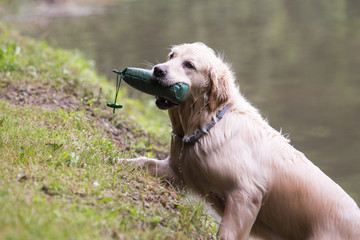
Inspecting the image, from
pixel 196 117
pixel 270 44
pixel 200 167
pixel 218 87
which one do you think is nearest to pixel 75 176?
pixel 200 167

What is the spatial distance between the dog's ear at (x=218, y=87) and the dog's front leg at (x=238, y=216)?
86 cm

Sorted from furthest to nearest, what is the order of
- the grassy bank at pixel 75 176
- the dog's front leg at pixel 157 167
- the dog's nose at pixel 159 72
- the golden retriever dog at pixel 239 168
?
the dog's front leg at pixel 157 167, the dog's nose at pixel 159 72, the golden retriever dog at pixel 239 168, the grassy bank at pixel 75 176

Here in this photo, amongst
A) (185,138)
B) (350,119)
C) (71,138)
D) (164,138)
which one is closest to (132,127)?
(164,138)

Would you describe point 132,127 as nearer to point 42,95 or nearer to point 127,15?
point 42,95

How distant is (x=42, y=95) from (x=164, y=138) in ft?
6.88

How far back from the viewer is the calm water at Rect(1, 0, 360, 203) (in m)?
10.4

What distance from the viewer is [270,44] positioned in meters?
17.2

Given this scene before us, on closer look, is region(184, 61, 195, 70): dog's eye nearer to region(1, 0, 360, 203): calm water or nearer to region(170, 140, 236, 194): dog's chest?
region(170, 140, 236, 194): dog's chest

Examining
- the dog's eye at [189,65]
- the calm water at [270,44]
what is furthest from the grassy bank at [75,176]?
the calm water at [270,44]

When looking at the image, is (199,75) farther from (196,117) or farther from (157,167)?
(157,167)

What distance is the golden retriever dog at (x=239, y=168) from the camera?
457cm

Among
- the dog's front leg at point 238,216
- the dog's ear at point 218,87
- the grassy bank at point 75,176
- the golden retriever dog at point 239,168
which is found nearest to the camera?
the grassy bank at point 75,176

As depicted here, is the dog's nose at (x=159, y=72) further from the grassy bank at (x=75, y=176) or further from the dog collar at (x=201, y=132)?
the grassy bank at (x=75, y=176)

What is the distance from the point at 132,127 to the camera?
7605mm
